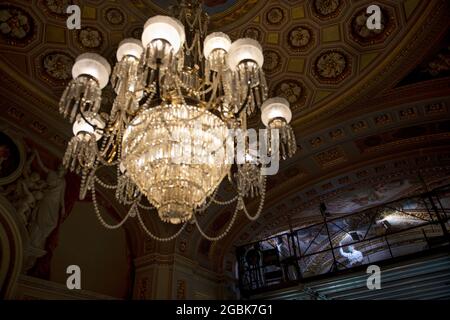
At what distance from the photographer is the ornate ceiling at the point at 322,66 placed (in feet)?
19.8

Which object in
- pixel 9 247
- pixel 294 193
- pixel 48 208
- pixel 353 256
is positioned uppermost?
pixel 353 256

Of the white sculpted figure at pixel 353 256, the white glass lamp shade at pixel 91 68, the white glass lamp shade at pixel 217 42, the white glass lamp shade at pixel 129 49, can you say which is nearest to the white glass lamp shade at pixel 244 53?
the white glass lamp shade at pixel 217 42

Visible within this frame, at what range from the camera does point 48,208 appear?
678 cm

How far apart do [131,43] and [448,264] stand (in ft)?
25.8

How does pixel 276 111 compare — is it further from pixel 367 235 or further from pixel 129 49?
pixel 367 235

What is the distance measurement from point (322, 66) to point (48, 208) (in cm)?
608

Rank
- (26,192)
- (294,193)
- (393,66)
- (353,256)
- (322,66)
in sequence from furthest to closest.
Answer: (353,256)
(294,193)
(322,66)
(26,192)
(393,66)

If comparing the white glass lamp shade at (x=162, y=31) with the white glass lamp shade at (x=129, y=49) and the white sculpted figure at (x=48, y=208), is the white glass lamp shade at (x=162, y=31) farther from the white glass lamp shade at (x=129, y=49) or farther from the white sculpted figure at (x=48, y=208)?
the white sculpted figure at (x=48, y=208)

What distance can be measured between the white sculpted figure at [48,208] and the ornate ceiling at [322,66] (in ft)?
2.09

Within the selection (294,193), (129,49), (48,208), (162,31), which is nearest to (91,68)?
(129,49)

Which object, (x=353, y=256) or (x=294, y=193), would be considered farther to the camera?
(x=353, y=256)

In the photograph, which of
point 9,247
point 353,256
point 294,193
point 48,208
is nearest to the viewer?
point 9,247
